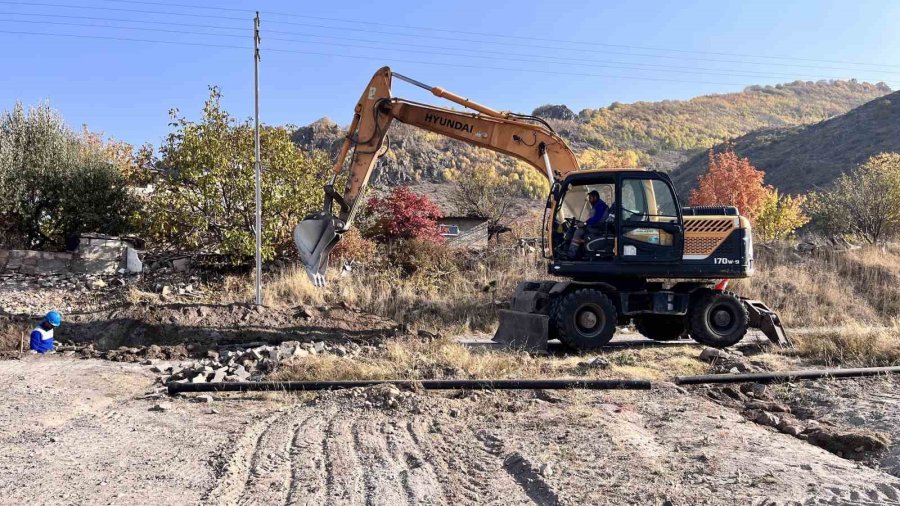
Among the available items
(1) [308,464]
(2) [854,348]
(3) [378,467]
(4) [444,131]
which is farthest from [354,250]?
(3) [378,467]

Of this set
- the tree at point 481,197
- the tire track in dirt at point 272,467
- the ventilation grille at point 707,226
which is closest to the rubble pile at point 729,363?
the ventilation grille at point 707,226

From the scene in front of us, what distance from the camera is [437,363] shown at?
9.17 metres

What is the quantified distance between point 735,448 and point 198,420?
16.3ft

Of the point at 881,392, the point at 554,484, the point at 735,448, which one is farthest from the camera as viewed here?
the point at 881,392

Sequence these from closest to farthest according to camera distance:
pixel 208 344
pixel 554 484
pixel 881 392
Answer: pixel 554 484 < pixel 881 392 < pixel 208 344

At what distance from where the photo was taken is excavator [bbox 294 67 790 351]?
11078mm

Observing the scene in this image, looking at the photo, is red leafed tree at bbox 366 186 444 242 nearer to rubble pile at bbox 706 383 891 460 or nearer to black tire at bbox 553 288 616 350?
black tire at bbox 553 288 616 350

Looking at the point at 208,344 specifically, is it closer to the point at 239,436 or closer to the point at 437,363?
the point at 437,363

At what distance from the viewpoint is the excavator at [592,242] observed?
11078 mm

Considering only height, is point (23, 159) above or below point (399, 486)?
above

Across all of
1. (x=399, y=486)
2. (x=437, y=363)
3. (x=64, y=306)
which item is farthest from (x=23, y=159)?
(x=399, y=486)

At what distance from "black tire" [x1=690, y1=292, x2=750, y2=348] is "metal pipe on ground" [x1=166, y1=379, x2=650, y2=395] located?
14.4 feet

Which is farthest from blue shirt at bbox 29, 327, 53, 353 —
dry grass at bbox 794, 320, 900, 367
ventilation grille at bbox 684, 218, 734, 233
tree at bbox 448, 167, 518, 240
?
tree at bbox 448, 167, 518, 240

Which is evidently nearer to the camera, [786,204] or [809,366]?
[809,366]
